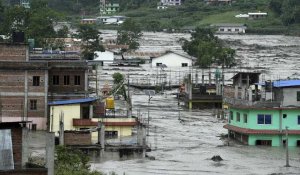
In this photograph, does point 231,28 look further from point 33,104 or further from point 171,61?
point 33,104

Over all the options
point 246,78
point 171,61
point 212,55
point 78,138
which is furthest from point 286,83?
point 171,61

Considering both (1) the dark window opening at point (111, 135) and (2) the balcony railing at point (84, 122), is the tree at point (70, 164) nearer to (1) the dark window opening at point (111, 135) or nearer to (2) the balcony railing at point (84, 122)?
(1) the dark window opening at point (111, 135)

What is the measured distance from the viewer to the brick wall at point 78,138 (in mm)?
33750

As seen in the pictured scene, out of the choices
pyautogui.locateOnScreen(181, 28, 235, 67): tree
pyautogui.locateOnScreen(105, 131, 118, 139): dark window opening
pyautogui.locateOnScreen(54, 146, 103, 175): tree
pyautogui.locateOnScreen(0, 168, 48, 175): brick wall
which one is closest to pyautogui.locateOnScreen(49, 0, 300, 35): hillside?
pyautogui.locateOnScreen(181, 28, 235, 67): tree

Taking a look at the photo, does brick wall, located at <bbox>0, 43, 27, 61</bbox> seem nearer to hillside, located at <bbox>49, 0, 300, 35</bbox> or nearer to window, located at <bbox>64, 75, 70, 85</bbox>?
window, located at <bbox>64, 75, 70, 85</bbox>

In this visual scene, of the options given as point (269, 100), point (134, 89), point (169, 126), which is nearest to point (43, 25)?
point (134, 89)

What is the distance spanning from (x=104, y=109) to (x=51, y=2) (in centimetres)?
12222

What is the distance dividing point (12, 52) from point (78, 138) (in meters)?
7.26

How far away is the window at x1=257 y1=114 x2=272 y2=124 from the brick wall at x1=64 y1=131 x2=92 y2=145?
21.5ft

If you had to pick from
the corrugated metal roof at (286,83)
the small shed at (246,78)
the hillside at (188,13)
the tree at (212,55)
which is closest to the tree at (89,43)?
the tree at (212,55)

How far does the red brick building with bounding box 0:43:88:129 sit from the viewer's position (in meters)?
38.1

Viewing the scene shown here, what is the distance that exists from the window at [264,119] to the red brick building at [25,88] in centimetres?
662

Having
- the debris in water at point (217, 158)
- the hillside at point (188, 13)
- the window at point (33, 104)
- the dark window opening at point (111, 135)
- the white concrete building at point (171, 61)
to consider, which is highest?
the hillside at point (188, 13)

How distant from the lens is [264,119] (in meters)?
37.3
